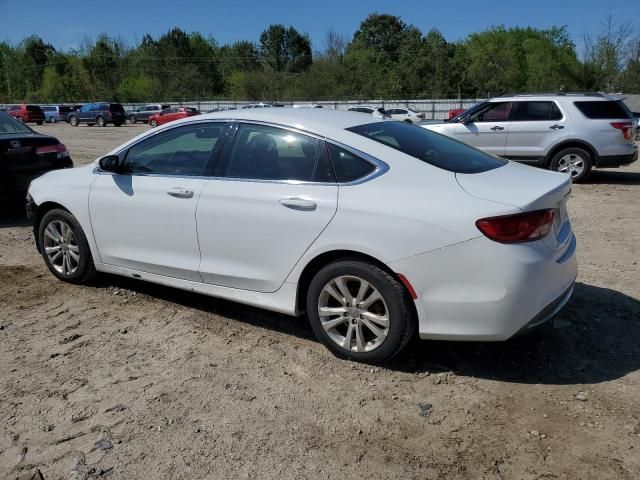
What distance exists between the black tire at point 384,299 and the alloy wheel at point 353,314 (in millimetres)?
20

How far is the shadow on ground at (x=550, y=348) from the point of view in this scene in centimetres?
352

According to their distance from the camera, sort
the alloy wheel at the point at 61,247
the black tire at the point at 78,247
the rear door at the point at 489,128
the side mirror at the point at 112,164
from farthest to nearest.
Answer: the rear door at the point at 489,128 < the alloy wheel at the point at 61,247 < the black tire at the point at 78,247 < the side mirror at the point at 112,164

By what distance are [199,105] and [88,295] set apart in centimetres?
5392

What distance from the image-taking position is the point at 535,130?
1101 cm

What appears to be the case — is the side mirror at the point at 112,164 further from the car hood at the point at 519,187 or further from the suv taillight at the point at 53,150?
the suv taillight at the point at 53,150

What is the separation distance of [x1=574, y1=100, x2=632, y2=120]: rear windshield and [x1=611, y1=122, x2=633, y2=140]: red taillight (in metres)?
0.17

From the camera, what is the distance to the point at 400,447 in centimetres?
282

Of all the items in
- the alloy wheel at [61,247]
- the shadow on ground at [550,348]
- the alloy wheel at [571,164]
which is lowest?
the shadow on ground at [550,348]

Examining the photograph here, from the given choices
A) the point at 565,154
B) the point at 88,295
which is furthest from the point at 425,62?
the point at 88,295

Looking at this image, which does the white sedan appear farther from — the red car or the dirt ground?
Answer: the red car

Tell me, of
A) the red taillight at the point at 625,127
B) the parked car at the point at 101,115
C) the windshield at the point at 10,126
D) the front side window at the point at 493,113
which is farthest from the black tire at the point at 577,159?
the parked car at the point at 101,115

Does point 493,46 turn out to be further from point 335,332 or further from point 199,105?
point 335,332

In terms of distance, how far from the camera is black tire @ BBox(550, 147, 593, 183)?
35.2 feet

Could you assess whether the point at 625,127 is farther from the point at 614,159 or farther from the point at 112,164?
the point at 112,164
